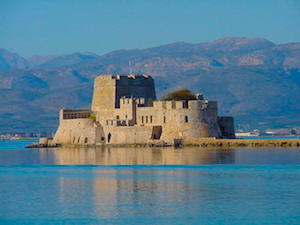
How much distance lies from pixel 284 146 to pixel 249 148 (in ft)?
9.90

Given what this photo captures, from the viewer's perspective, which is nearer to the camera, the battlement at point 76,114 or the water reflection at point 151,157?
the water reflection at point 151,157

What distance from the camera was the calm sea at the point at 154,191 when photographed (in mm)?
28516

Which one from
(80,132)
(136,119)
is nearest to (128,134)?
(136,119)

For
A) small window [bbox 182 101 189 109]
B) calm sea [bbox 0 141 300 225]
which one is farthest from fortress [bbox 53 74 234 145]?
calm sea [bbox 0 141 300 225]

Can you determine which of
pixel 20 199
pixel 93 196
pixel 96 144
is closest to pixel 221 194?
pixel 93 196

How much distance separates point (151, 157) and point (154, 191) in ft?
68.0

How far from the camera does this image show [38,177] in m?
41.7

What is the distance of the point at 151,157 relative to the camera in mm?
55000

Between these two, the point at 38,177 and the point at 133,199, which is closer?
the point at 133,199

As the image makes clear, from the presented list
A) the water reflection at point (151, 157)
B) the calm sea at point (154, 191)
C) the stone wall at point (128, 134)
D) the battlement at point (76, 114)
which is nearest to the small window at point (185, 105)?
the stone wall at point (128, 134)

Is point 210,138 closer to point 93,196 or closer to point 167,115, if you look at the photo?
point 167,115

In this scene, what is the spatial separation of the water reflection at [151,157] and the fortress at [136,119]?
8.75 feet

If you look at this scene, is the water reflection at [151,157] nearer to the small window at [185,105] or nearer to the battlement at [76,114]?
the small window at [185,105]

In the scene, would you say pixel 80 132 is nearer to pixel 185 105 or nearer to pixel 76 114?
pixel 76 114
